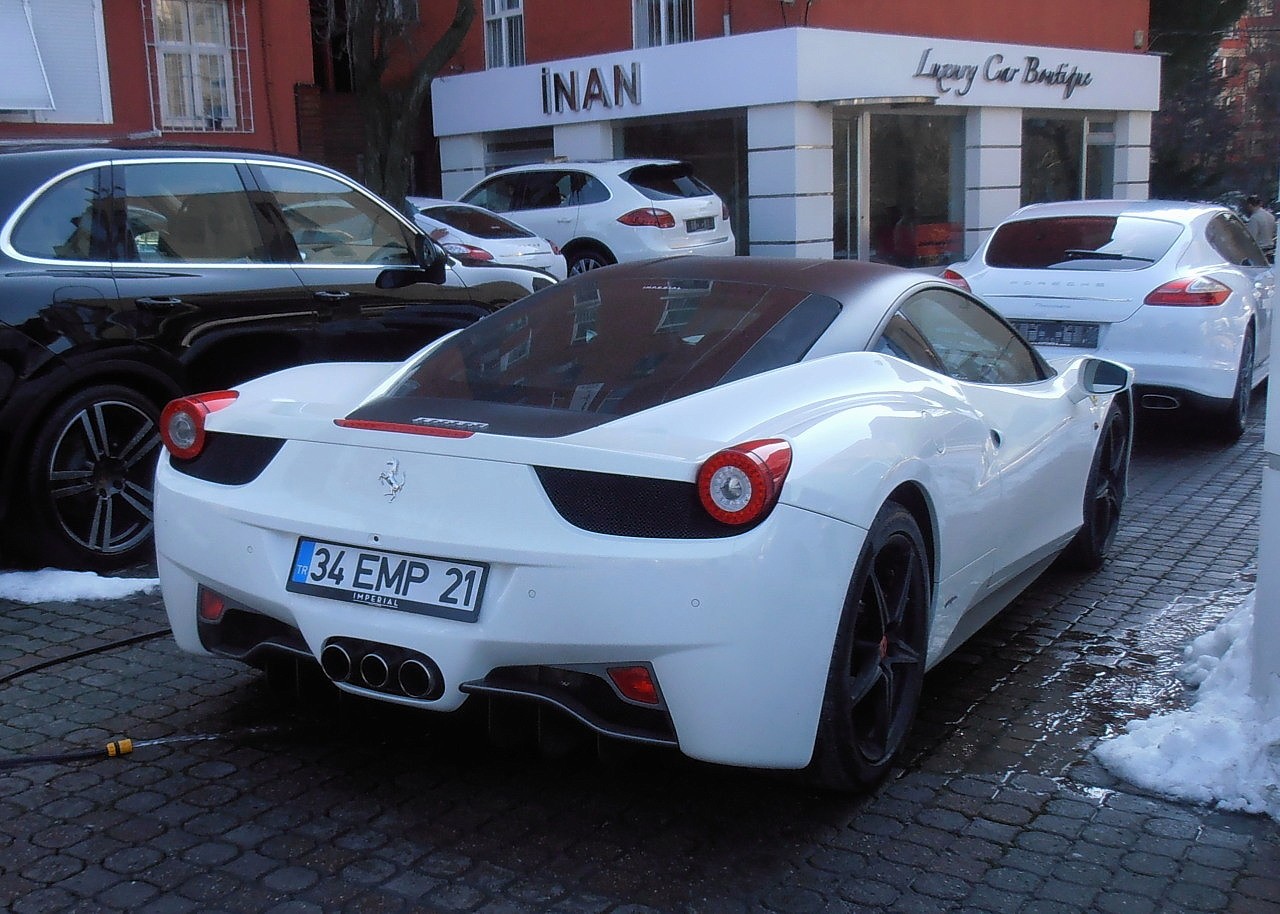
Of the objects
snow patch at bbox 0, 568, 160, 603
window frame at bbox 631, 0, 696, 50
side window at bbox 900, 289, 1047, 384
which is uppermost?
window frame at bbox 631, 0, 696, 50

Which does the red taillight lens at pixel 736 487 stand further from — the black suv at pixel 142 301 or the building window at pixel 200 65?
the building window at pixel 200 65

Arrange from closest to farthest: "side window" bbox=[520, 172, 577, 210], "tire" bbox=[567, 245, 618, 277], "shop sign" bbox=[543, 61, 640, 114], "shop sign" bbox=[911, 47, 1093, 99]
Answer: "tire" bbox=[567, 245, 618, 277]
"side window" bbox=[520, 172, 577, 210]
"shop sign" bbox=[543, 61, 640, 114]
"shop sign" bbox=[911, 47, 1093, 99]

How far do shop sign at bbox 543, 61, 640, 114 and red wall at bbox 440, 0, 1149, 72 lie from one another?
0.80 m

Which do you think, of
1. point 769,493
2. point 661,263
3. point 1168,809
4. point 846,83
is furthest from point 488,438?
point 846,83

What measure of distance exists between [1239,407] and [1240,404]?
3 cm

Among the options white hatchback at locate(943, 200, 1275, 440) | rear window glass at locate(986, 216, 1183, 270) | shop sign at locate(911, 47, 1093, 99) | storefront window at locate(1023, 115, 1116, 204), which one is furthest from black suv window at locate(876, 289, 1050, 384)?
storefront window at locate(1023, 115, 1116, 204)

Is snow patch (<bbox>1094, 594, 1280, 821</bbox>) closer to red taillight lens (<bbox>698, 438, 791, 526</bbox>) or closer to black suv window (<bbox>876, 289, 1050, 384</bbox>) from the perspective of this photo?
black suv window (<bbox>876, 289, 1050, 384</bbox>)

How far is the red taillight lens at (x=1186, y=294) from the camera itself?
8211mm

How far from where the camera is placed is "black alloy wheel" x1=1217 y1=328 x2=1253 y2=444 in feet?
28.4

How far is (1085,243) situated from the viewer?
8.68 metres

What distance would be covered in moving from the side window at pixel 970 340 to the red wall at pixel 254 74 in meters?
15.4

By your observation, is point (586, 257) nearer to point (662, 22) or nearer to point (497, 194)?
point (497, 194)

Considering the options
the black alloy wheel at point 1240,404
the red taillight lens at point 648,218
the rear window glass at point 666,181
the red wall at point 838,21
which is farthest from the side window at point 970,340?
the red wall at point 838,21

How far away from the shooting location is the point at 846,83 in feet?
67.2
